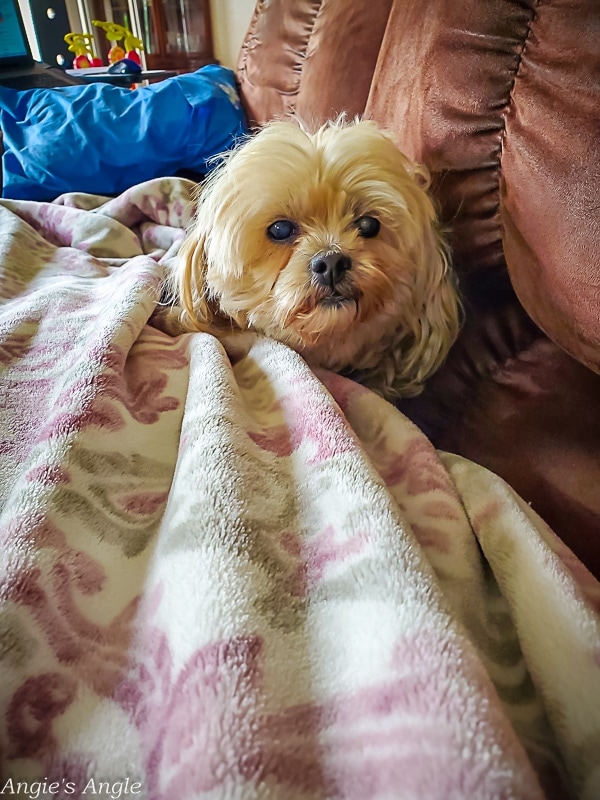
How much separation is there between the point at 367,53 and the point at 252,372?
78cm

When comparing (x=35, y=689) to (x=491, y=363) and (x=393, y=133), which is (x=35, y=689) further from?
(x=393, y=133)

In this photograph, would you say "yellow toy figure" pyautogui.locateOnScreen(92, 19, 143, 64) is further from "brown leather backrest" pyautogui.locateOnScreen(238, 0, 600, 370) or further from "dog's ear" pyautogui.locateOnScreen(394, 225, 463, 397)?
"dog's ear" pyautogui.locateOnScreen(394, 225, 463, 397)

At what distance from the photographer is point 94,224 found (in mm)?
1267

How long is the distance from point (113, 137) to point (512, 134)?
1.10 m

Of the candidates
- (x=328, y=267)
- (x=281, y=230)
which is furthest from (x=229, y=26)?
(x=328, y=267)

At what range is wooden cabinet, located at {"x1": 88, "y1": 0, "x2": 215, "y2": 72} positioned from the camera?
290cm

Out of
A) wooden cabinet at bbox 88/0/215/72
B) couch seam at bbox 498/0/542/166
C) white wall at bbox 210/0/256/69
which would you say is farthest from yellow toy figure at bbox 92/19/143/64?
couch seam at bbox 498/0/542/166

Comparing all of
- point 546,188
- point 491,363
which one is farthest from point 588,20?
point 491,363

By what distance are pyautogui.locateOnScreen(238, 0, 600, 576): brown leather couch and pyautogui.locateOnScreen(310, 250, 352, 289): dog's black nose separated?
0.17 metres

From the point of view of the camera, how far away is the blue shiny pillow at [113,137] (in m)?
1.45

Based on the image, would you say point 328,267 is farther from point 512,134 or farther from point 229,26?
point 229,26

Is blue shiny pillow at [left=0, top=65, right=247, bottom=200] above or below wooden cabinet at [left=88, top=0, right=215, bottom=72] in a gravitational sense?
above

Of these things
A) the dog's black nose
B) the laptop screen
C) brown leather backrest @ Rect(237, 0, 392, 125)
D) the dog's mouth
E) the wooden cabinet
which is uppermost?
brown leather backrest @ Rect(237, 0, 392, 125)

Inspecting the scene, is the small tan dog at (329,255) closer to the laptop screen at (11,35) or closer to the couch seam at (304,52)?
the couch seam at (304,52)
